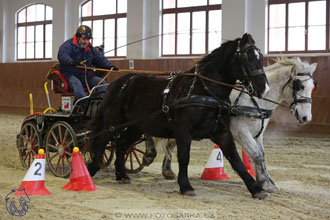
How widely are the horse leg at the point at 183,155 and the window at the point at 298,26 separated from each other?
878cm

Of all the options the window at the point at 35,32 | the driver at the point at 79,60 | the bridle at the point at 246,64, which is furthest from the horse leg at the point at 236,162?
the window at the point at 35,32

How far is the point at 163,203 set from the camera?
498 cm

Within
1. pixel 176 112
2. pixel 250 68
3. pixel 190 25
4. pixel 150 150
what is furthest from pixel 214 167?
pixel 190 25

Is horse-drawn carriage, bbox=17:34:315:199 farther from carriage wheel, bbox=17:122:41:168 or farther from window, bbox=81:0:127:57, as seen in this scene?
window, bbox=81:0:127:57

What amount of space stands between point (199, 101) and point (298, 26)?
9237 mm

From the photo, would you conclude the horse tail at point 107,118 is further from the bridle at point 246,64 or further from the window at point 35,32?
the window at point 35,32

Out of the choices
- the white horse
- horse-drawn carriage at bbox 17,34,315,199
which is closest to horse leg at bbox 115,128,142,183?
horse-drawn carriage at bbox 17,34,315,199

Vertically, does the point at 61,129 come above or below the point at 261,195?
above

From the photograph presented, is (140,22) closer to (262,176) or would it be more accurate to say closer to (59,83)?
(59,83)

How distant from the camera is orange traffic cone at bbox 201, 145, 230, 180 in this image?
650cm

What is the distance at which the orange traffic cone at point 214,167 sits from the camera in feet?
21.3

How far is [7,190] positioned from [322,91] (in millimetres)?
8868

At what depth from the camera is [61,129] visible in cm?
658

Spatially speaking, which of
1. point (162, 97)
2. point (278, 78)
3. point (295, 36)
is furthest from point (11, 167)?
point (295, 36)
